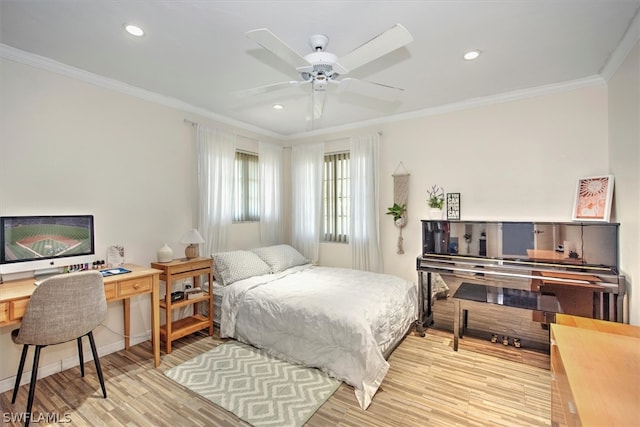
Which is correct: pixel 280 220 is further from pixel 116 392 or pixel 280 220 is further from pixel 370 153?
pixel 116 392

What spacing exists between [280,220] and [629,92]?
4.09 metres

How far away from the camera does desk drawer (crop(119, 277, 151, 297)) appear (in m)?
2.40

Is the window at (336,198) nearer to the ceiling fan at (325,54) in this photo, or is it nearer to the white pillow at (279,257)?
the white pillow at (279,257)

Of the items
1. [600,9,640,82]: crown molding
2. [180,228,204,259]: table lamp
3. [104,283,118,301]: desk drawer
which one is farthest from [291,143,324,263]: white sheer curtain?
[600,9,640,82]: crown molding

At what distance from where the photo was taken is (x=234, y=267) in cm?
341

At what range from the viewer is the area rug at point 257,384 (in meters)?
2.01

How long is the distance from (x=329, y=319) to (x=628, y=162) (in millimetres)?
2683

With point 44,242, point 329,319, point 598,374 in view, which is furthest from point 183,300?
point 598,374

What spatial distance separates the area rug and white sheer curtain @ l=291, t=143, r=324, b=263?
6.49ft

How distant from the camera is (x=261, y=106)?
11.5 ft

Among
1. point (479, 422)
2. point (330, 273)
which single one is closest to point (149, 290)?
point (330, 273)

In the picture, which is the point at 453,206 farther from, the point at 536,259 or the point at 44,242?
the point at 44,242

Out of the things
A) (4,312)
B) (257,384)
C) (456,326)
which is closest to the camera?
(4,312)

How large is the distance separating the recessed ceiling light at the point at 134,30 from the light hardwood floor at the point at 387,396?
2.64 metres
